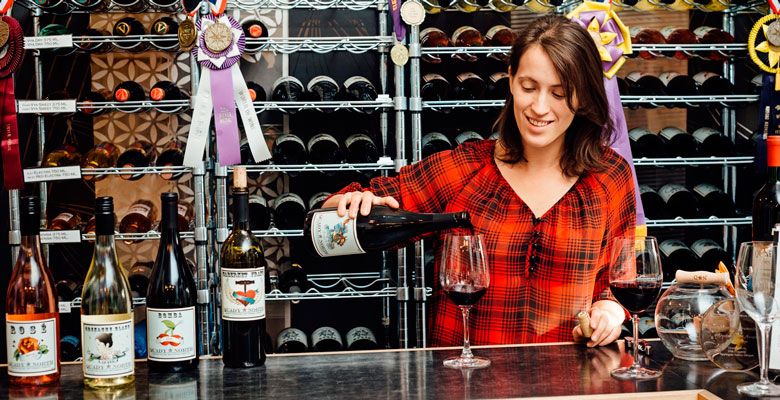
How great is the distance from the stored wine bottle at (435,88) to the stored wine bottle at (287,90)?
0.53 metres

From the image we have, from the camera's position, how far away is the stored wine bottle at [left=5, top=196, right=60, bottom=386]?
141 centimetres

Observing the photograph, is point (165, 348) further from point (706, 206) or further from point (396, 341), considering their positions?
point (706, 206)

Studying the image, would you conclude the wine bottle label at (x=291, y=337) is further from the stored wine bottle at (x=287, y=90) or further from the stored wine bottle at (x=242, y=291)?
the stored wine bottle at (x=242, y=291)

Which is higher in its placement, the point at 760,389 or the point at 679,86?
the point at 679,86

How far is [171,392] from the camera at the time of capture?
1.38 metres

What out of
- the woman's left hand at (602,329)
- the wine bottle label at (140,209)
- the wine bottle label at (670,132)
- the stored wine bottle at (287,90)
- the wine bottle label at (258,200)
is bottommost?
the woman's left hand at (602,329)

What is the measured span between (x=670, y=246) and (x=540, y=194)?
6.37ft

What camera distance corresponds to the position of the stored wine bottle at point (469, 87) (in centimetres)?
366

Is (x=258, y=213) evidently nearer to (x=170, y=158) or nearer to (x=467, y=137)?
(x=170, y=158)

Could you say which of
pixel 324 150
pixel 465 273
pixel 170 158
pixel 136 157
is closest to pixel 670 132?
pixel 324 150

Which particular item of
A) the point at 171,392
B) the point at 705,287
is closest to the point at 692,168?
the point at 705,287

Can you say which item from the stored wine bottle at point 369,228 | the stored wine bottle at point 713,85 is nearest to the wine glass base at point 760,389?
the stored wine bottle at point 369,228

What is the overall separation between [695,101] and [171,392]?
296cm

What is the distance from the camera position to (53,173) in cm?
335
